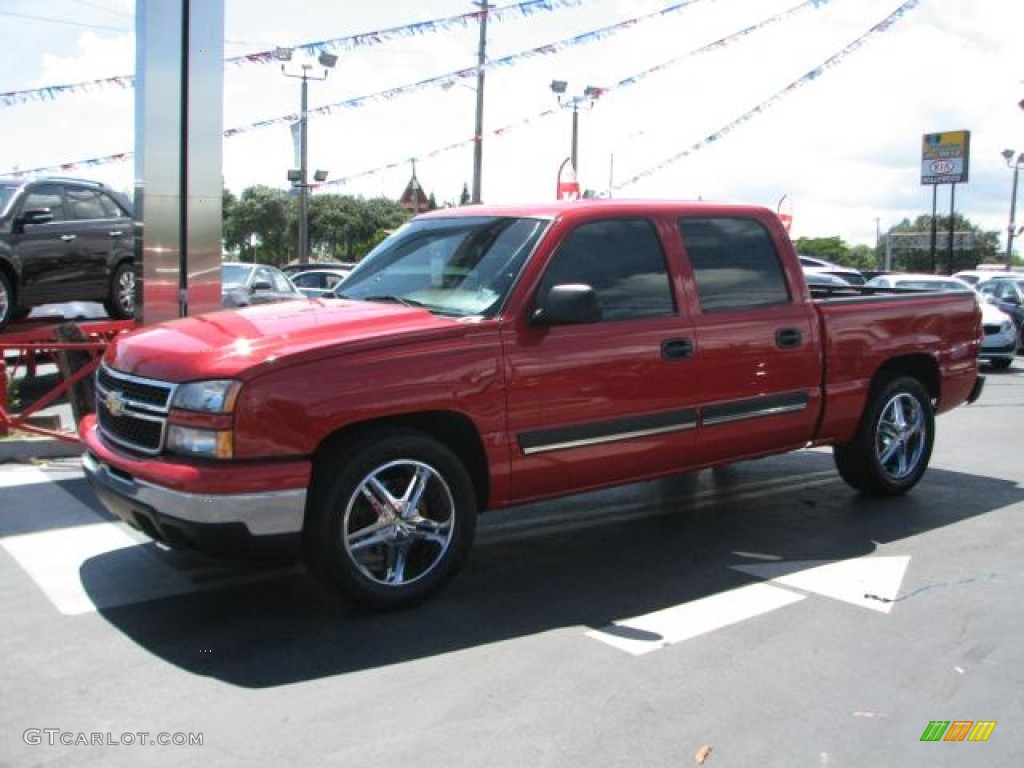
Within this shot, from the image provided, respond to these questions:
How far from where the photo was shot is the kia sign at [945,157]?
177ft

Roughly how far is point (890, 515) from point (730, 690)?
315 cm

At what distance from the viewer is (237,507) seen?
4180 millimetres

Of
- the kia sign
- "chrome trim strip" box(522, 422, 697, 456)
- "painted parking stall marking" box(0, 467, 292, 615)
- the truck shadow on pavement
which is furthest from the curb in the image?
the kia sign

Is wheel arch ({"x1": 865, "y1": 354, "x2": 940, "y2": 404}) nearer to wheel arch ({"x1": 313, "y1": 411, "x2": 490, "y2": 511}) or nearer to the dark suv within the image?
wheel arch ({"x1": 313, "y1": 411, "x2": 490, "y2": 511})

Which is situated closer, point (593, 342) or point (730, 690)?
point (730, 690)

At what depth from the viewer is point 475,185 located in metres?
28.1

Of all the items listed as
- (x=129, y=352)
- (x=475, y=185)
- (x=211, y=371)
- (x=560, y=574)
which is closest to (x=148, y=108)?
(x=129, y=352)

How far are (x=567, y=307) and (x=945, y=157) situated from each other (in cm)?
5636

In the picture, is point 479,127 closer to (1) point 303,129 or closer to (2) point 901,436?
(1) point 303,129

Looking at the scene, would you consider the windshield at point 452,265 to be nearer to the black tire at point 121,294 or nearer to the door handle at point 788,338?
the door handle at point 788,338

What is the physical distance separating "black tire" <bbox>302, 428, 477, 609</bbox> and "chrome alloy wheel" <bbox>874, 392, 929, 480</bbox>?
132 inches

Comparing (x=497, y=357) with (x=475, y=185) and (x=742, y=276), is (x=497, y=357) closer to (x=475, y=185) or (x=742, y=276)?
(x=742, y=276)

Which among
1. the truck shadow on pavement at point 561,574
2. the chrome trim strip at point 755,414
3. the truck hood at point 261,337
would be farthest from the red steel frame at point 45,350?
the chrome trim strip at point 755,414

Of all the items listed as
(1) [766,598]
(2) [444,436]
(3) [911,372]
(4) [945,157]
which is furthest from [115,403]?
(4) [945,157]
